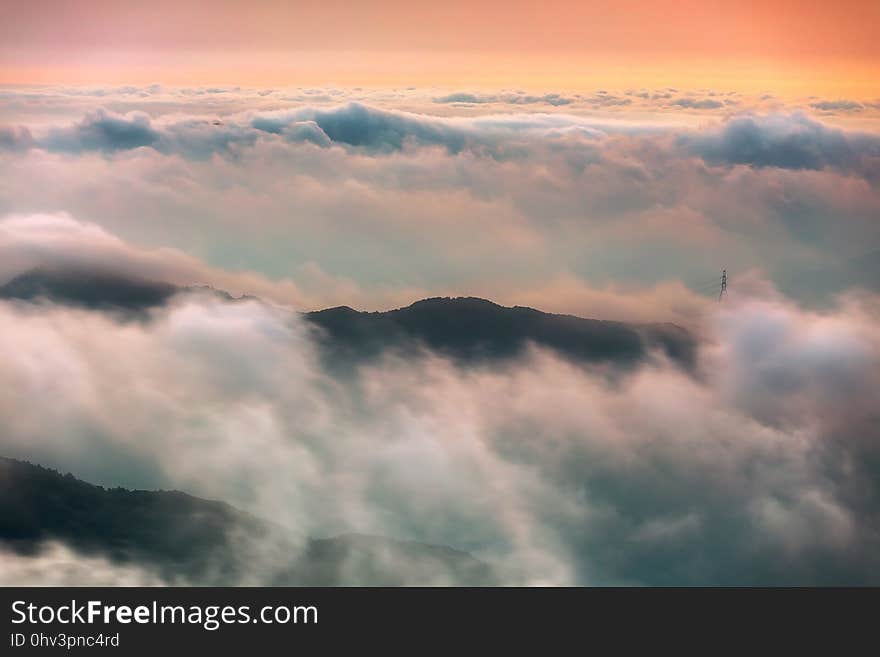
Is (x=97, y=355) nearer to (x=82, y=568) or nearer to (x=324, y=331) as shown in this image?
(x=324, y=331)

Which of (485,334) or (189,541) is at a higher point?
(485,334)

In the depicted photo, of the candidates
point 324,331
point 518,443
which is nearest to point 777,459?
point 518,443

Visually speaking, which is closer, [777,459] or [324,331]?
[777,459]

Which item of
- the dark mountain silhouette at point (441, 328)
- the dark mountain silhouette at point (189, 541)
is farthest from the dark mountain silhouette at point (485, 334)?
the dark mountain silhouette at point (189, 541)

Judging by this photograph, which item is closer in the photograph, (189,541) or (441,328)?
(189,541)

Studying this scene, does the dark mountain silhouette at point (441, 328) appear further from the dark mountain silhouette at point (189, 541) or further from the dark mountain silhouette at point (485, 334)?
the dark mountain silhouette at point (189, 541)

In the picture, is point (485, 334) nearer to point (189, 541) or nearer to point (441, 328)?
point (441, 328)

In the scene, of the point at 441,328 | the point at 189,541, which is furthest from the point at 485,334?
the point at 189,541
